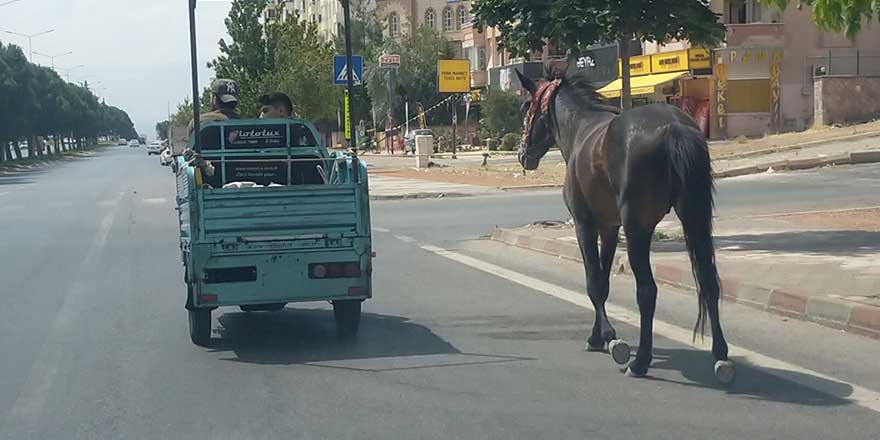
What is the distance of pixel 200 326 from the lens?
8.56 m

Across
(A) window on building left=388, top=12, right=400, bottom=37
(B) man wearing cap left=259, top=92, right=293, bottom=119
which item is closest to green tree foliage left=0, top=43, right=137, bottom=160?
(A) window on building left=388, top=12, right=400, bottom=37

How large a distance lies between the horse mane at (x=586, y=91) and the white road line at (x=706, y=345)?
194 cm

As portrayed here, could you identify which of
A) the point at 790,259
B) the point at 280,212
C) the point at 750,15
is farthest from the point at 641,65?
the point at 280,212

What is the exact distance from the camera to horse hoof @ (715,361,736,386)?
6699 mm

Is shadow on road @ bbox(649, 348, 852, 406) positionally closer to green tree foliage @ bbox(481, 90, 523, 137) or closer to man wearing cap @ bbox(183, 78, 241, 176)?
man wearing cap @ bbox(183, 78, 241, 176)

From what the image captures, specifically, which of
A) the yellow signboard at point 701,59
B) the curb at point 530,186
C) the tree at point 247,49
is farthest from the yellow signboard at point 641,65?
the curb at point 530,186

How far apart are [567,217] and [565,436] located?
1302cm

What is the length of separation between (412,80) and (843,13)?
70.1m

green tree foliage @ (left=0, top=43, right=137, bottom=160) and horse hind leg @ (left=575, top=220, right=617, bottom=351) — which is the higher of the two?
green tree foliage @ (left=0, top=43, right=137, bottom=160)

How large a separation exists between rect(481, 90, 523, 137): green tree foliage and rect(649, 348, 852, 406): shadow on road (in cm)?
5276

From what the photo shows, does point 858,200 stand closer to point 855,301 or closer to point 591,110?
point 855,301

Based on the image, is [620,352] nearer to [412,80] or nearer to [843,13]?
[843,13]

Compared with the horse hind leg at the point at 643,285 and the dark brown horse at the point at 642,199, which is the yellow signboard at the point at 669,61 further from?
the horse hind leg at the point at 643,285

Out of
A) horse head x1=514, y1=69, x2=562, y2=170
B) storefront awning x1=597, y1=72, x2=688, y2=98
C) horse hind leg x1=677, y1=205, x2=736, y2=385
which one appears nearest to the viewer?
horse hind leg x1=677, y1=205, x2=736, y2=385
